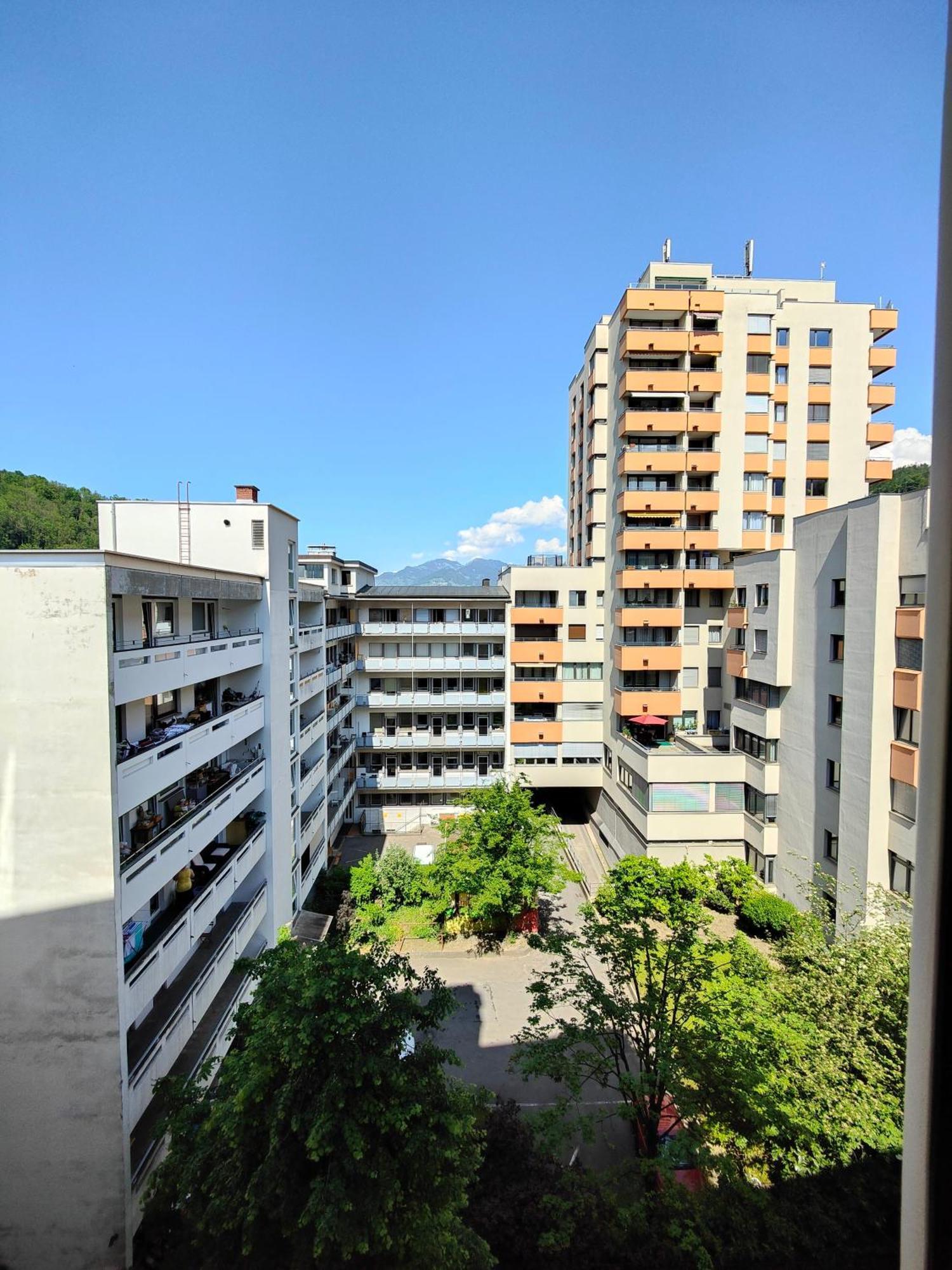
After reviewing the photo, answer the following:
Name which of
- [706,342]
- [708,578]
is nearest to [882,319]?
[706,342]

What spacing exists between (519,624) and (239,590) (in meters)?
14.7

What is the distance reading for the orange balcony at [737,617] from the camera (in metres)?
20.9

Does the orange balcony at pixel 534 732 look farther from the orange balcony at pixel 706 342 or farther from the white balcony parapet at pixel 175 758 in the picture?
the orange balcony at pixel 706 342

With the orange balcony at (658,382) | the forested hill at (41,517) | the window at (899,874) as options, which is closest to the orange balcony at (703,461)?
the orange balcony at (658,382)

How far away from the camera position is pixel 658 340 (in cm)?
2280

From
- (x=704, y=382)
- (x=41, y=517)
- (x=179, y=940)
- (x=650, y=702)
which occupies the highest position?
(x=704, y=382)

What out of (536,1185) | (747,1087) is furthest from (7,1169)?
(747,1087)

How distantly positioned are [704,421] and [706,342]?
2942 mm

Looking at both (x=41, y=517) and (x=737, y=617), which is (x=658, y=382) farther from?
(x=41, y=517)

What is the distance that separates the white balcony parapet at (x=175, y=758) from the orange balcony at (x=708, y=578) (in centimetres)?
1704

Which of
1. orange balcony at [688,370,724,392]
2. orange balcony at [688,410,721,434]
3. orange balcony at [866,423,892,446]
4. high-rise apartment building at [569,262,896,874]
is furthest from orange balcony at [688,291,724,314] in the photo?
orange balcony at [866,423,892,446]

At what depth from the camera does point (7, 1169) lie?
8055mm

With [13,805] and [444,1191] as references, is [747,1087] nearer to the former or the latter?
[444,1191]

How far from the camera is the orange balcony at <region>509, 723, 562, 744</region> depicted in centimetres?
2592
